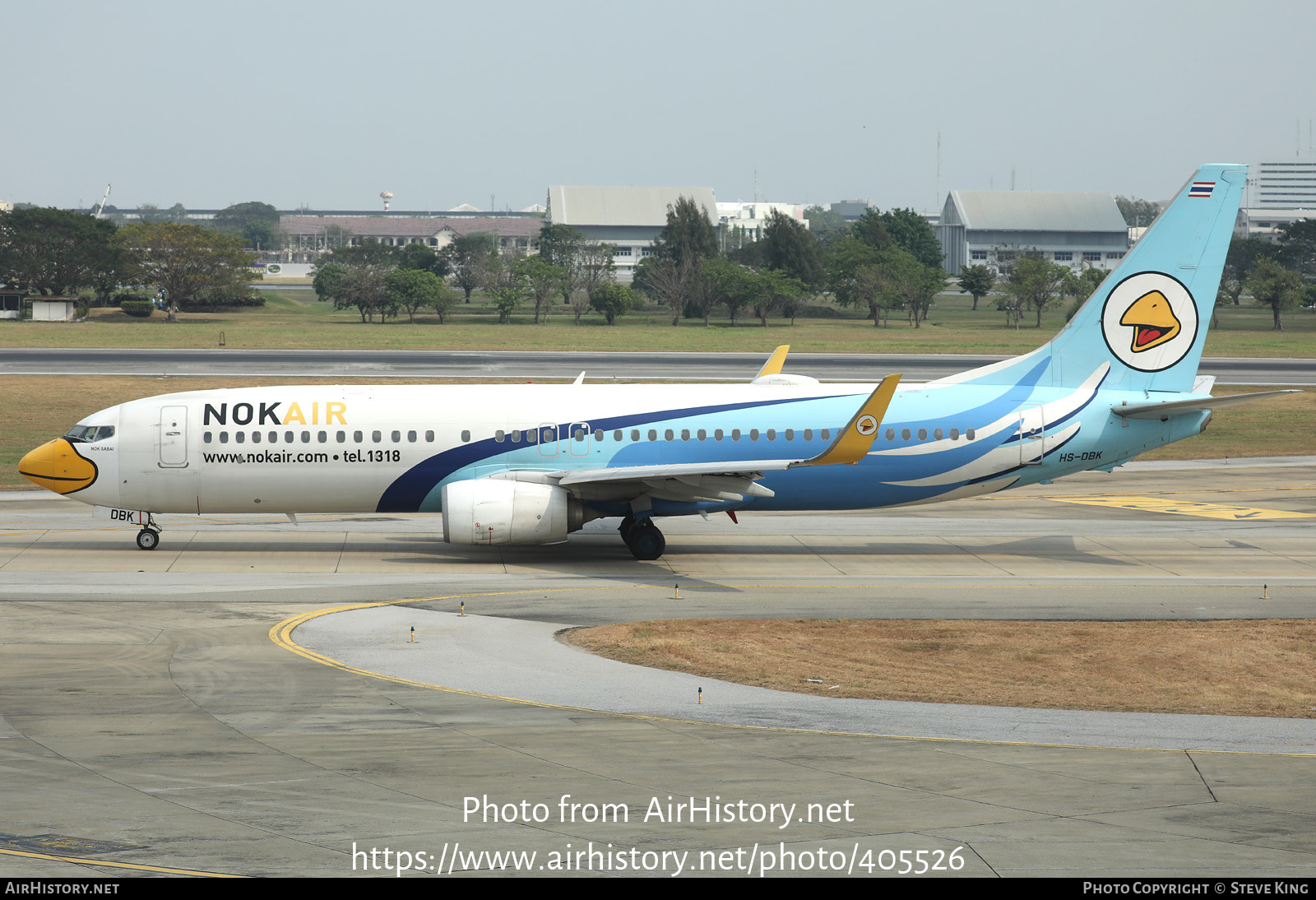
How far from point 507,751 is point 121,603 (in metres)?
13.1

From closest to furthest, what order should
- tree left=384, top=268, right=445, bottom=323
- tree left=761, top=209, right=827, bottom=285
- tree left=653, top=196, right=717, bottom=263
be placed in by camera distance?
tree left=384, top=268, right=445, bottom=323
tree left=761, top=209, right=827, bottom=285
tree left=653, top=196, right=717, bottom=263

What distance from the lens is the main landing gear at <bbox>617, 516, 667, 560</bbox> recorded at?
3095cm

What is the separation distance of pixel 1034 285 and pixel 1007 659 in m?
116

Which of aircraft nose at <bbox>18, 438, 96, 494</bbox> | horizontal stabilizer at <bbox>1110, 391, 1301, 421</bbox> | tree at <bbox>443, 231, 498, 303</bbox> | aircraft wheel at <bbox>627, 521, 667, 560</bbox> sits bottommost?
aircraft wheel at <bbox>627, 521, 667, 560</bbox>

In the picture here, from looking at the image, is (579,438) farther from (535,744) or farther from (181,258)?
(181,258)

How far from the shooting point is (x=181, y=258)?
133750 millimetres

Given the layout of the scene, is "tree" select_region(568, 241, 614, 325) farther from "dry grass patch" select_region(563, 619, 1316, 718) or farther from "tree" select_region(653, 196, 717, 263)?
"dry grass patch" select_region(563, 619, 1316, 718)

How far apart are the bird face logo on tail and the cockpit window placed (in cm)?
2630

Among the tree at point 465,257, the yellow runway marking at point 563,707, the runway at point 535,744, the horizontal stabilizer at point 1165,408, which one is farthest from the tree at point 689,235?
Result: the yellow runway marking at point 563,707

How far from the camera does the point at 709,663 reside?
21562mm

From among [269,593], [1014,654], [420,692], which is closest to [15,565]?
[269,593]

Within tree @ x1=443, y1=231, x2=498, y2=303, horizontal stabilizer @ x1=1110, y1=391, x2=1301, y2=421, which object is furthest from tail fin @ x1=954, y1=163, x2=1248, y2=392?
tree @ x1=443, y1=231, x2=498, y2=303

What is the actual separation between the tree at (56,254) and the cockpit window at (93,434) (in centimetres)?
11151

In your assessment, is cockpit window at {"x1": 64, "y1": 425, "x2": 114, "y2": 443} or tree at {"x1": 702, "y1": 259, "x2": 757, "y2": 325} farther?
tree at {"x1": 702, "y1": 259, "x2": 757, "y2": 325}
